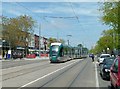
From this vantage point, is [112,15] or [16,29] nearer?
[112,15]

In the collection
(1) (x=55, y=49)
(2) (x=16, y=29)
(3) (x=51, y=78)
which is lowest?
(3) (x=51, y=78)

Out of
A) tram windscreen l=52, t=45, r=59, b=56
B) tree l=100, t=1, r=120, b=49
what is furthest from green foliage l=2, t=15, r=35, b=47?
tree l=100, t=1, r=120, b=49

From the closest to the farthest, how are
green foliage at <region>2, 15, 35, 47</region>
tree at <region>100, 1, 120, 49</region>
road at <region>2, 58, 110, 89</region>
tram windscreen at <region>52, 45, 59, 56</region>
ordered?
1. road at <region>2, 58, 110, 89</region>
2. tree at <region>100, 1, 120, 49</region>
3. tram windscreen at <region>52, 45, 59, 56</region>
4. green foliage at <region>2, 15, 35, 47</region>

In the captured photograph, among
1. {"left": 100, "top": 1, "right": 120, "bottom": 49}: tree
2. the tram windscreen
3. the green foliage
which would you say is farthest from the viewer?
the green foliage

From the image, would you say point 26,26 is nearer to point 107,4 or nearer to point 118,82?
point 107,4

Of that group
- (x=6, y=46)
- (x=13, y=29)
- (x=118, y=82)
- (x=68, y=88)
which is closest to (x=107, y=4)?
(x=68, y=88)

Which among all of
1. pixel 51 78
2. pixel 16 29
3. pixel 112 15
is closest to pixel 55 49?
pixel 112 15

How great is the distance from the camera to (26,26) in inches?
3457

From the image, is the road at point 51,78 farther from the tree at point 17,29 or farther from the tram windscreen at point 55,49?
the tree at point 17,29

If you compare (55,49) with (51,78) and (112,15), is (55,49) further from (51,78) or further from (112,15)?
(51,78)

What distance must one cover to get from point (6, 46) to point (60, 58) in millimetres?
45265

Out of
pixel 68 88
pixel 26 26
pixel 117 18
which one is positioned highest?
pixel 26 26

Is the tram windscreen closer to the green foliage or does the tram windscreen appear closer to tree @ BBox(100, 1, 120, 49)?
tree @ BBox(100, 1, 120, 49)

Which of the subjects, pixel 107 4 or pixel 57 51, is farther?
pixel 57 51
